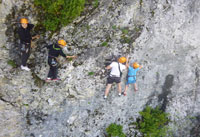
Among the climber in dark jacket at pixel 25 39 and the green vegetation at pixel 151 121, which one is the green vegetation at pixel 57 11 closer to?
the climber in dark jacket at pixel 25 39

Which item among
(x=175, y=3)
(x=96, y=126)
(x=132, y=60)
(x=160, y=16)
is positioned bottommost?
(x=96, y=126)

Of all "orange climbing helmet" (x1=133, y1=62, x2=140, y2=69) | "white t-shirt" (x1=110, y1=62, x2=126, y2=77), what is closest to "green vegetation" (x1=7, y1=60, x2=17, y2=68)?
"white t-shirt" (x1=110, y1=62, x2=126, y2=77)

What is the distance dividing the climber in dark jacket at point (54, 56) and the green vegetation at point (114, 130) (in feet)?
13.9

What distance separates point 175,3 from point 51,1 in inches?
256

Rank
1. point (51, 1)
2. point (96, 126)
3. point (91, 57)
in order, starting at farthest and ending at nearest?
point (96, 126) → point (91, 57) → point (51, 1)

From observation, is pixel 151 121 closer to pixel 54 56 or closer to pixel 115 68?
pixel 115 68

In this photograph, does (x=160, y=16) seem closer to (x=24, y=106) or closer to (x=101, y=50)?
(x=101, y=50)

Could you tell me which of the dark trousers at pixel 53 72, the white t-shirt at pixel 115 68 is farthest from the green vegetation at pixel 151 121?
the dark trousers at pixel 53 72

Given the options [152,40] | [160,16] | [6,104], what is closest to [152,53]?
[152,40]

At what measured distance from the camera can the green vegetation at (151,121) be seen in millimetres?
9673

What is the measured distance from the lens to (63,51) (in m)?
8.52

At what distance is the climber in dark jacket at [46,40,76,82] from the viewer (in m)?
7.70

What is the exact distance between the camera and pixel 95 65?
872cm

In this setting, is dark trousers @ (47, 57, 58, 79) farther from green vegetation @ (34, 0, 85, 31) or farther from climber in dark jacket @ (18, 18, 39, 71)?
green vegetation @ (34, 0, 85, 31)
